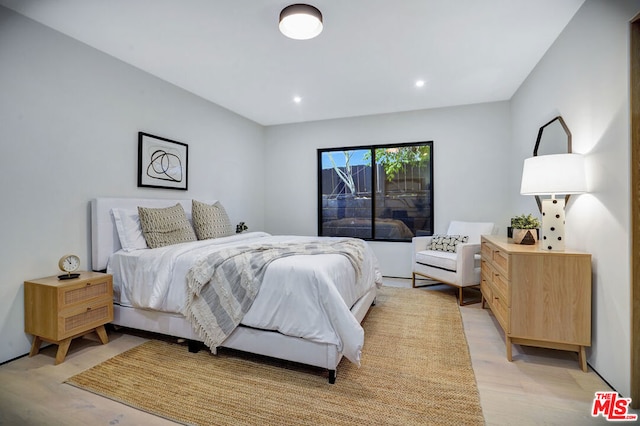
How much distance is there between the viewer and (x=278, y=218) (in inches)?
215

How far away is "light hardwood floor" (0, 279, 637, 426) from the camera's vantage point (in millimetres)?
1635

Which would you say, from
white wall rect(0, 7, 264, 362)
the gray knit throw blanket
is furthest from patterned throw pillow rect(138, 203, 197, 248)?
the gray knit throw blanket

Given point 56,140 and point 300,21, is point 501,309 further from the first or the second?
point 56,140

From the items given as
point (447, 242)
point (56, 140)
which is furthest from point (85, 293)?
point (447, 242)

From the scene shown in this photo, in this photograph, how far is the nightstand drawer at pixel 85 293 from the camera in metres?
2.18

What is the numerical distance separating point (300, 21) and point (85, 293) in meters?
2.62

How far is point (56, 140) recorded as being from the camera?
8.23 ft

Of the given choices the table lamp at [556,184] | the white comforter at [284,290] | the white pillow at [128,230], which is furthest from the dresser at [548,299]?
the white pillow at [128,230]

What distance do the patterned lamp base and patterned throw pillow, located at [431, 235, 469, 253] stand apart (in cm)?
171

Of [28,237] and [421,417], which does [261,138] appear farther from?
[421,417]

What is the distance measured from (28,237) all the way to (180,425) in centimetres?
193

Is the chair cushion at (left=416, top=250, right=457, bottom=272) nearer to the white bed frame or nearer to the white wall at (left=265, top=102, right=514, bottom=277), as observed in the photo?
the white wall at (left=265, top=102, right=514, bottom=277)

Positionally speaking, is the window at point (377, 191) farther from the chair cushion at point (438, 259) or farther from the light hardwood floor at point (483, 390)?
the light hardwood floor at point (483, 390)

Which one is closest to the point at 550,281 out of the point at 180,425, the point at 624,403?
the point at 624,403
